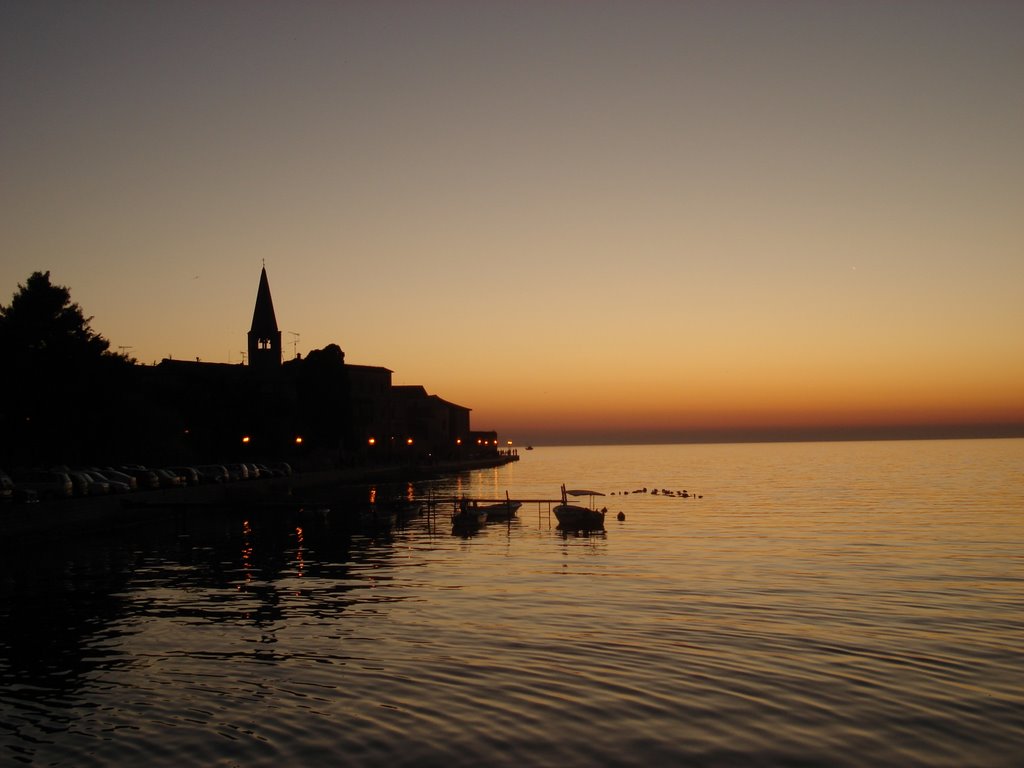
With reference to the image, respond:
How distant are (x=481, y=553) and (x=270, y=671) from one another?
91.9ft

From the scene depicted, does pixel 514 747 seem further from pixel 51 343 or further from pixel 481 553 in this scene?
pixel 51 343

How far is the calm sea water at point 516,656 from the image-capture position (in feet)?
53.4

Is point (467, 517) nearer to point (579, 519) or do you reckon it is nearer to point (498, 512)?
point (498, 512)

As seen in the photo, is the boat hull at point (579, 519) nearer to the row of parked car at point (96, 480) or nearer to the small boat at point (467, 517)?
the small boat at point (467, 517)

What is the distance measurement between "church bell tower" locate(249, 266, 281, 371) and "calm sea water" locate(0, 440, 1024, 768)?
329ft

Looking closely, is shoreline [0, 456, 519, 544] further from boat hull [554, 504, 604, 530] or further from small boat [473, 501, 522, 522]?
boat hull [554, 504, 604, 530]

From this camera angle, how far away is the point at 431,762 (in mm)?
15227

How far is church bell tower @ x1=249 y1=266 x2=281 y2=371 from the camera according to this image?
5842 inches

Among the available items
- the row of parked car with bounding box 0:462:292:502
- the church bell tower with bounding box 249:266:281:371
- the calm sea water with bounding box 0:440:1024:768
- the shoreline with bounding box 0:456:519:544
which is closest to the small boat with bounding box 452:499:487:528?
the calm sea water with bounding box 0:440:1024:768

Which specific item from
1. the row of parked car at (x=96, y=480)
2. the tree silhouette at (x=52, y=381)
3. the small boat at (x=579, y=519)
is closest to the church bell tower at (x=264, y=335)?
the row of parked car at (x=96, y=480)

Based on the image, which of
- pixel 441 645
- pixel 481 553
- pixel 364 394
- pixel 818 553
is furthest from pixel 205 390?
pixel 441 645

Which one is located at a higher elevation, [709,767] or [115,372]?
[115,372]

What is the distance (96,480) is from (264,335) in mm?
82563

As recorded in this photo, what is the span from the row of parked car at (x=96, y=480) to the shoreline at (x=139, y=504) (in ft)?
7.57
